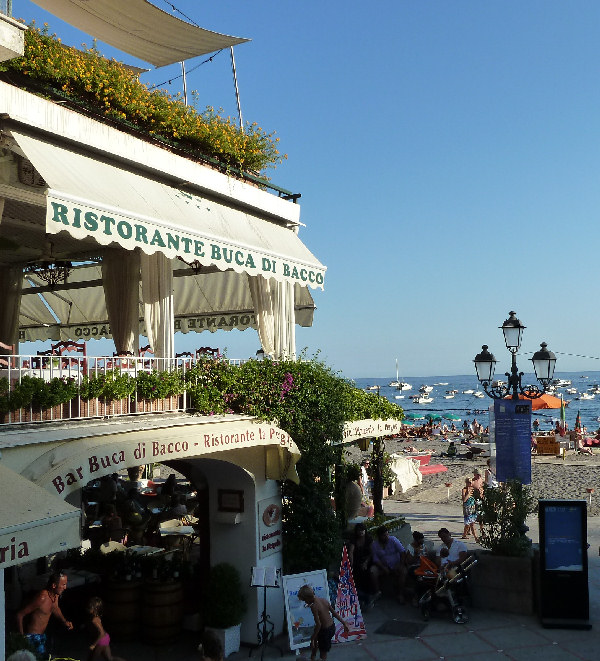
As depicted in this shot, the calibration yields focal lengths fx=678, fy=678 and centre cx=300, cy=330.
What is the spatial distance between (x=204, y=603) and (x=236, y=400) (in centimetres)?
324

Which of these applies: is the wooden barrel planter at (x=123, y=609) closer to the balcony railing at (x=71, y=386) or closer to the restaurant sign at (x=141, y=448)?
the restaurant sign at (x=141, y=448)

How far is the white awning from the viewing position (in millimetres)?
5688

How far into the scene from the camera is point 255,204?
502 inches

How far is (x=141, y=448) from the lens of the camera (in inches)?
322

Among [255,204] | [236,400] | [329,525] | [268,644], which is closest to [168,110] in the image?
[255,204]

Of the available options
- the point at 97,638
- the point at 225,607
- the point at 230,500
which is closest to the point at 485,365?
the point at 230,500

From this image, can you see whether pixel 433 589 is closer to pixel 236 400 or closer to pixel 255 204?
pixel 236 400

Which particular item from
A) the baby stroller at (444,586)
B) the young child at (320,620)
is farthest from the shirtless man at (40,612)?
the baby stroller at (444,586)

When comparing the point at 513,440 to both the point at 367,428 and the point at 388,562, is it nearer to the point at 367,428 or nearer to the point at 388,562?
the point at 367,428

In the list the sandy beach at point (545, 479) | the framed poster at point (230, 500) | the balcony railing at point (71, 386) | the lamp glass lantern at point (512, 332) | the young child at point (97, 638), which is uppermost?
the lamp glass lantern at point (512, 332)

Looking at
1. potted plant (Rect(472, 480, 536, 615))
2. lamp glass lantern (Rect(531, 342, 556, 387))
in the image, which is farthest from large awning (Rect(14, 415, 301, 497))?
lamp glass lantern (Rect(531, 342, 556, 387))

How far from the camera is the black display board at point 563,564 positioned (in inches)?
438

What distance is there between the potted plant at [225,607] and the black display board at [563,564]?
5.02 m

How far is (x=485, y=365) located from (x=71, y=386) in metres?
7.98
